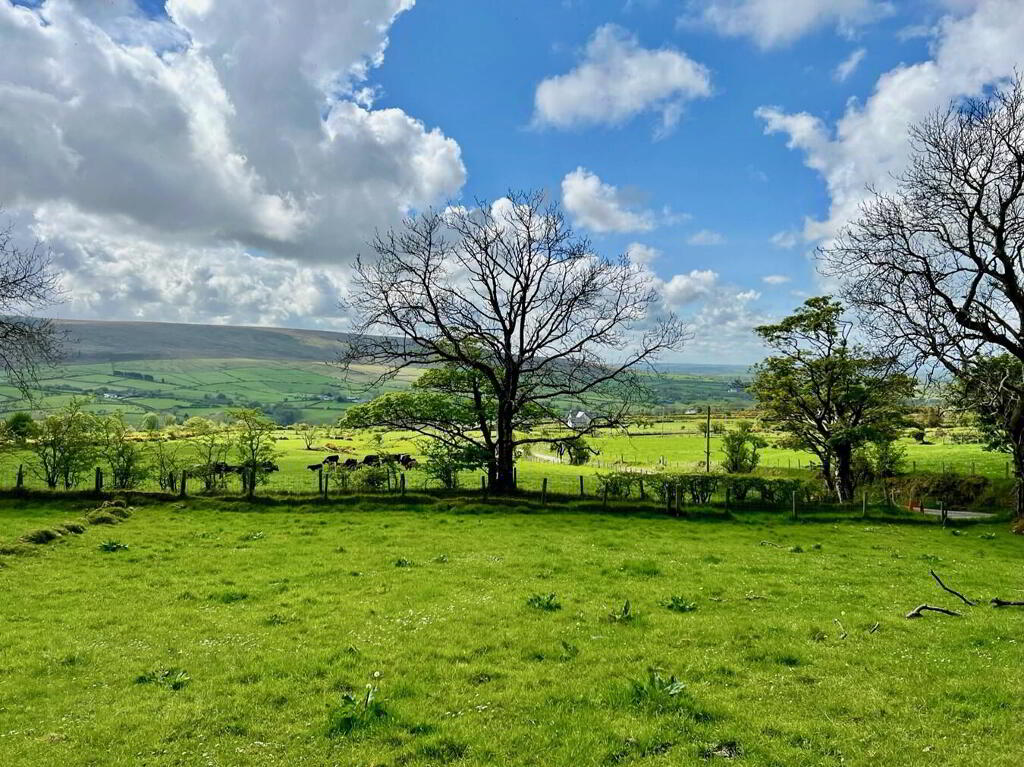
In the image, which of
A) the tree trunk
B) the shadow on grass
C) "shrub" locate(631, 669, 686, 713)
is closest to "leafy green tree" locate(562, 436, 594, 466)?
the shadow on grass

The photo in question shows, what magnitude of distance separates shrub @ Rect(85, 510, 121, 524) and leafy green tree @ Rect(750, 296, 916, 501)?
37.1 m

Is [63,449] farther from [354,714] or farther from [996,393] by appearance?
[996,393]

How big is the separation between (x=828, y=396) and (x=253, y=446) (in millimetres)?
34791

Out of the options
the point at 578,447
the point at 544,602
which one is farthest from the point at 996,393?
the point at 544,602

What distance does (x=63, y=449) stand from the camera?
30.0m

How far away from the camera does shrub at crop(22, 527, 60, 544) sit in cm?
1738

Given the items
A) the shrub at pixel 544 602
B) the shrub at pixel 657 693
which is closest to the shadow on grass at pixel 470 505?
the shrub at pixel 544 602

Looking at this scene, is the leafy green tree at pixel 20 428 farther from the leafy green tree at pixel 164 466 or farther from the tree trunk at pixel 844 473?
the tree trunk at pixel 844 473

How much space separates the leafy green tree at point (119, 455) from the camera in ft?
98.8

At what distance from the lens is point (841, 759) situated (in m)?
6.39

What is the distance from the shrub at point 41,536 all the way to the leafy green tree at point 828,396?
3811cm

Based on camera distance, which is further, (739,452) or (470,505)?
(739,452)

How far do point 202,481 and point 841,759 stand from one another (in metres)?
34.1

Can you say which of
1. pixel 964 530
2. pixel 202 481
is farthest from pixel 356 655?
pixel 964 530
